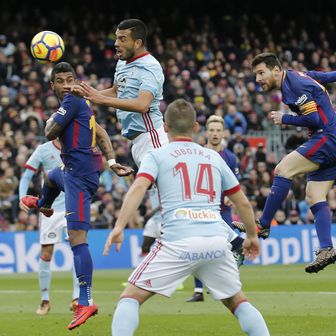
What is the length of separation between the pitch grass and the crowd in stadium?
18.2 ft

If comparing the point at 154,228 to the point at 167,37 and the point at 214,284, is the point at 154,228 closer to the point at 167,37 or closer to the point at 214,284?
the point at 214,284

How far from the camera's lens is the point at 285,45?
36.2 meters

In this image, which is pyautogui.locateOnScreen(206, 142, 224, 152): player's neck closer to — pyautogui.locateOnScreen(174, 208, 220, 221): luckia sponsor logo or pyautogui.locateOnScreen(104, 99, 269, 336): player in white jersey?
pyautogui.locateOnScreen(104, 99, 269, 336): player in white jersey

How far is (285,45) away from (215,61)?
4.01m

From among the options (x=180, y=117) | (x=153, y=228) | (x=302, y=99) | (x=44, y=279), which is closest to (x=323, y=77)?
(x=302, y=99)

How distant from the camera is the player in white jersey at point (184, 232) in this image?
26.5 ft

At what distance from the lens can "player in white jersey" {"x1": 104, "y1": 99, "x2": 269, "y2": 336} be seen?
26.5 ft

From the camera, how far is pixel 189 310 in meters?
13.2

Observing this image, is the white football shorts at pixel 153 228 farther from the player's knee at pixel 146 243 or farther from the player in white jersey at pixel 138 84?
the player in white jersey at pixel 138 84

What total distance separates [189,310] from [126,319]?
17.3 feet

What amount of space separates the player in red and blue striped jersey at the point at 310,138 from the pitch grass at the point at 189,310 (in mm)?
1027

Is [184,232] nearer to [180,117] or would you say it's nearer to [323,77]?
[180,117]

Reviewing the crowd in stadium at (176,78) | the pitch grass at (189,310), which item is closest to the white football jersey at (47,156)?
the pitch grass at (189,310)

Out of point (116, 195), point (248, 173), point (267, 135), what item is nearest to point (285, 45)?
point (267, 135)
